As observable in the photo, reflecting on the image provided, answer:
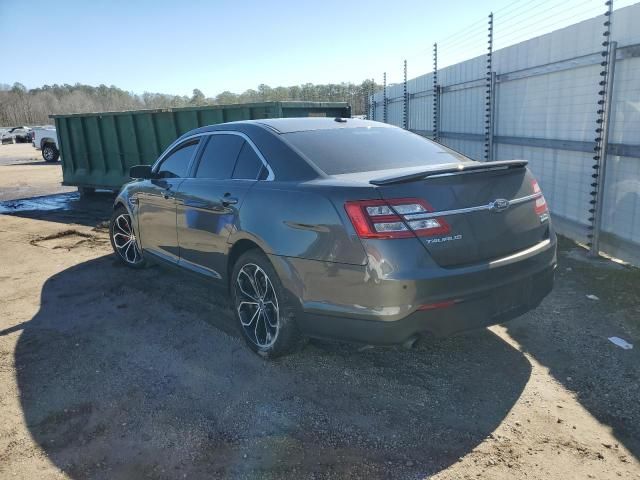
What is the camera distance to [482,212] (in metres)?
3.10

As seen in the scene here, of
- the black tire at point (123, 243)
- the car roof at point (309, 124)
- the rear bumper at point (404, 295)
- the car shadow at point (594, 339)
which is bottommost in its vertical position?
the car shadow at point (594, 339)

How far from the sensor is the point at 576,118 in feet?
20.7

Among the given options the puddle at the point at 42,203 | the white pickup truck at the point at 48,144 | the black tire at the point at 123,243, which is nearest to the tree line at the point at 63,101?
the white pickup truck at the point at 48,144

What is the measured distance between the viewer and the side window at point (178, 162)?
16.2 ft

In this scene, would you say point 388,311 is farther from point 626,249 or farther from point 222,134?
point 626,249

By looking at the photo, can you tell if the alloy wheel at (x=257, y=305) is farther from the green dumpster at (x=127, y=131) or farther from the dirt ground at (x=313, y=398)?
the green dumpster at (x=127, y=131)

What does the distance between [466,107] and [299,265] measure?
7.32 metres

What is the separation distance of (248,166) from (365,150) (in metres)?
A: 0.91

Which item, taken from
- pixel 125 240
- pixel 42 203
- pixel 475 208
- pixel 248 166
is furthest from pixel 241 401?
pixel 42 203

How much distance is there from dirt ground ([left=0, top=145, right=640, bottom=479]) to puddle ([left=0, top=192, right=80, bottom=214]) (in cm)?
733

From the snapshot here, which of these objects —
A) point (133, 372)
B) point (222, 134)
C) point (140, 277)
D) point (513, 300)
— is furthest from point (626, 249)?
point (140, 277)

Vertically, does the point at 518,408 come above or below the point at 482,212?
below

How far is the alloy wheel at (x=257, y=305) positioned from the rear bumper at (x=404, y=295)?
13.9 inches

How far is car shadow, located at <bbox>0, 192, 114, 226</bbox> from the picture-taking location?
33.3 ft
